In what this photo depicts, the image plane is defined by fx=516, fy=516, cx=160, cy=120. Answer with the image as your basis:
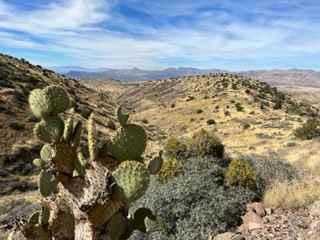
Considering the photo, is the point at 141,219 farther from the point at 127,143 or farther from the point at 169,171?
the point at 169,171

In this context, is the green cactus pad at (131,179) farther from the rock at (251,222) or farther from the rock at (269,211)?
the rock at (269,211)

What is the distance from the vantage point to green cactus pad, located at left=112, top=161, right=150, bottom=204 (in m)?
5.40

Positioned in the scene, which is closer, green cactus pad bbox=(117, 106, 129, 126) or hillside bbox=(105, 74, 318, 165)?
green cactus pad bbox=(117, 106, 129, 126)

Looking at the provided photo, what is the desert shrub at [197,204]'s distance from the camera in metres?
10.3

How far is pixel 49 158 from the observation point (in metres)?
5.74

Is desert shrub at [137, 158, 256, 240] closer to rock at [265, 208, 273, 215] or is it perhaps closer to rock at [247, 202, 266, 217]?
rock at [247, 202, 266, 217]

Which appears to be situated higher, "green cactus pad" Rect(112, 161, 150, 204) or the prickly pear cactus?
the prickly pear cactus

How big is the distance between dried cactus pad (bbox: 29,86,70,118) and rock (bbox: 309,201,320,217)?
6.18m

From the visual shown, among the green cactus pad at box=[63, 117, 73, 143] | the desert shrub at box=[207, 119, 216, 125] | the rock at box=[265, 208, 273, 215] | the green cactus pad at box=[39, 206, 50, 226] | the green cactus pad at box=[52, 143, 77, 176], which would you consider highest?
the green cactus pad at box=[63, 117, 73, 143]

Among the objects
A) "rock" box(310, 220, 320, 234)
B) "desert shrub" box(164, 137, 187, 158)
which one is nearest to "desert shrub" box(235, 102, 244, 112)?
"desert shrub" box(164, 137, 187, 158)

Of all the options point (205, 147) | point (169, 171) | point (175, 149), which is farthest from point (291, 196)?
point (175, 149)

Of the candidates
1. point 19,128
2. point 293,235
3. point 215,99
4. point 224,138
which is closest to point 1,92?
point 19,128

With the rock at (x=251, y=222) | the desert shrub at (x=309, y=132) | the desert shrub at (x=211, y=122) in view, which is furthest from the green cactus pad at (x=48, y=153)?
the desert shrub at (x=211, y=122)

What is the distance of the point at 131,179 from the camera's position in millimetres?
5422
